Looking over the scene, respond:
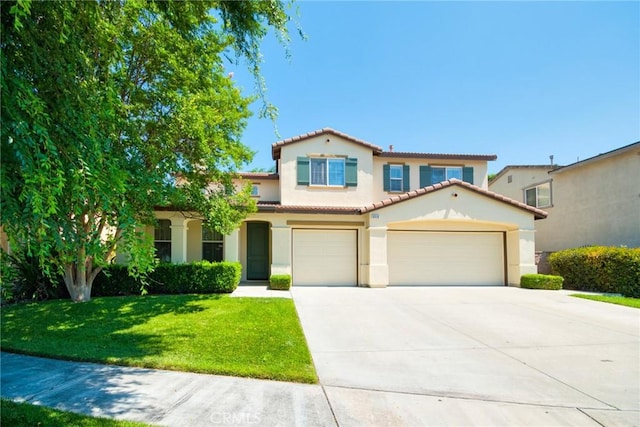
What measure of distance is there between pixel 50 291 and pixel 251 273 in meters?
7.30

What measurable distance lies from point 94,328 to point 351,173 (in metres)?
11.2

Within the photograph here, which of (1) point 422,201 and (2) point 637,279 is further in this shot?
(1) point 422,201

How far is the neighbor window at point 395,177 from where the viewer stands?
16.8 meters

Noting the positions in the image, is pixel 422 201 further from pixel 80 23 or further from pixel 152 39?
pixel 80 23

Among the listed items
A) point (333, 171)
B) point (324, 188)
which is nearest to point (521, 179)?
point (333, 171)

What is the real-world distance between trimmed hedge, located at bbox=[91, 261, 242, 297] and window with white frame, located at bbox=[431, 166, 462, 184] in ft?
34.4

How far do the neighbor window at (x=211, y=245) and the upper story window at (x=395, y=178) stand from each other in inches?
310

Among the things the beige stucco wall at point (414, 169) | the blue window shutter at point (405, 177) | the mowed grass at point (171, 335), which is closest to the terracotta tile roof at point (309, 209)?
the beige stucco wall at point (414, 169)

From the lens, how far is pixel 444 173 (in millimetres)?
17406

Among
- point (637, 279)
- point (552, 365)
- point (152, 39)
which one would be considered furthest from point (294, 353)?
point (637, 279)

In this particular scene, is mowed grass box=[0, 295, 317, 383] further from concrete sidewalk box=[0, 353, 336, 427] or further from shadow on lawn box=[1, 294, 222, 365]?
concrete sidewalk box=[0, 353, 336, 427]

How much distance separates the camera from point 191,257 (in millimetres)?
15609

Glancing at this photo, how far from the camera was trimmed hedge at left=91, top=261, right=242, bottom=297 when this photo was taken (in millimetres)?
11570

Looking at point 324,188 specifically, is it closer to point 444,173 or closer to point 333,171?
point 333,171
